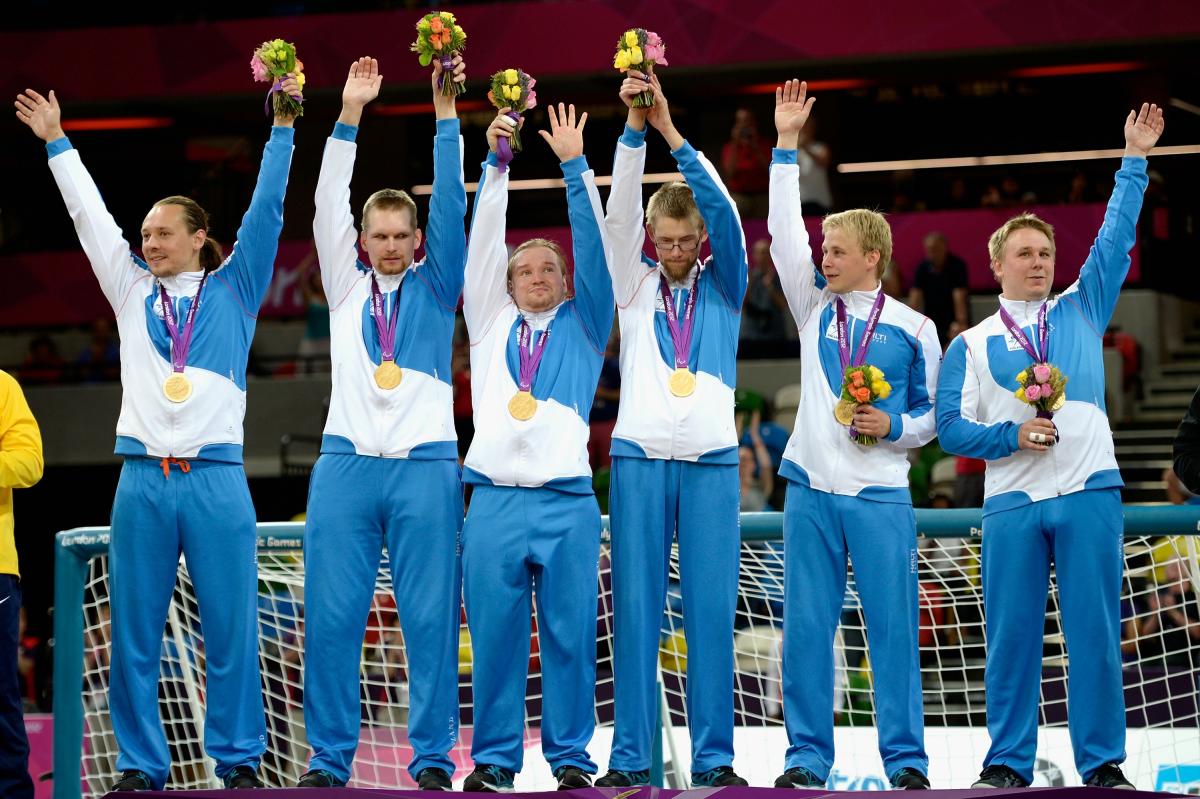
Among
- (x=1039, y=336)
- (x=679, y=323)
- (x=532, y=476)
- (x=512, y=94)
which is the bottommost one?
(x=532, y=476)

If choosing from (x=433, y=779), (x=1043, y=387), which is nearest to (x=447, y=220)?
(x=433, y=779)

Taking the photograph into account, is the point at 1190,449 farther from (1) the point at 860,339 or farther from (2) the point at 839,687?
(2) the point at 839,687

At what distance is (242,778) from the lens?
5.47m

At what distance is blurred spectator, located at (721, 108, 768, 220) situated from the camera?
13.3 m

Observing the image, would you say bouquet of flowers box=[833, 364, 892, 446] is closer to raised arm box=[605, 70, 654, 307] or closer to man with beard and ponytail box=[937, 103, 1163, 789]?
man with beard and ponytail box=[937, 103, 1163, 789]

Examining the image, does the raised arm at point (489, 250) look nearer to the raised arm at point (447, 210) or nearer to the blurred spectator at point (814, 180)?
the raised arm at point (447, 210)

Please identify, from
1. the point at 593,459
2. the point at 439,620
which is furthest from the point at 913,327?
the point at 593,459

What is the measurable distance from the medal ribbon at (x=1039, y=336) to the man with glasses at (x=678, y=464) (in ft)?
3.36

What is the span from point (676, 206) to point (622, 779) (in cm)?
206

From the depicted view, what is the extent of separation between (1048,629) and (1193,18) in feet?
22.6

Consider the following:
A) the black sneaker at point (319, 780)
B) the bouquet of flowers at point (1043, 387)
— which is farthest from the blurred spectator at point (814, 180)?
the black sneaker at point (319, 780)

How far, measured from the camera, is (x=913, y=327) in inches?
224

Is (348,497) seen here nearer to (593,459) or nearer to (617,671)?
(617,671)

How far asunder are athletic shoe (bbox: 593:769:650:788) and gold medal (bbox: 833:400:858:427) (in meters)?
1.42
